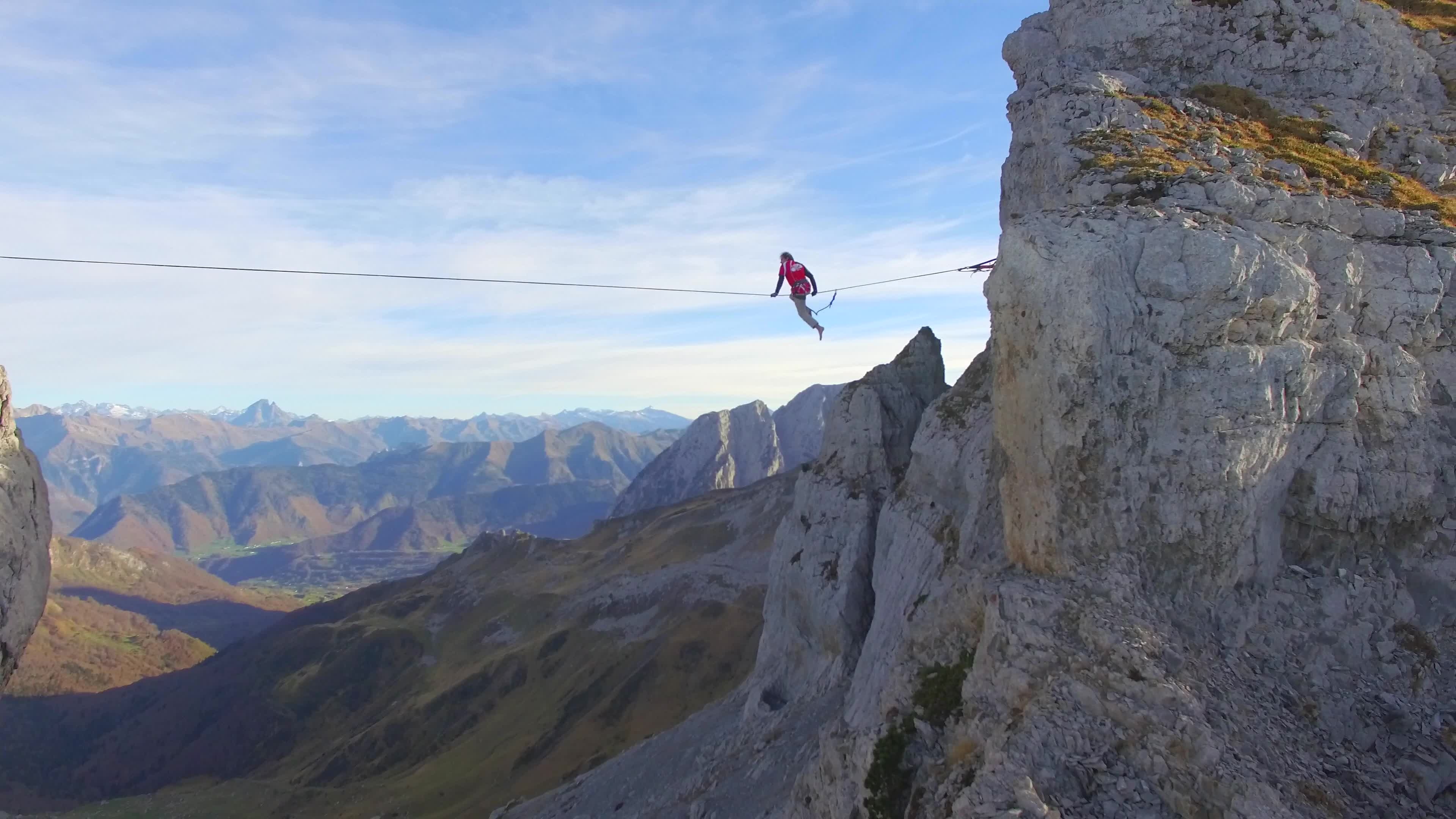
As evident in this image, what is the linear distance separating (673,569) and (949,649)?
104 meters

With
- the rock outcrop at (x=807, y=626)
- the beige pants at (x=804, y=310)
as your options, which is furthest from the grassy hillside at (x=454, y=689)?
the beige pants at (x=804, y=310)

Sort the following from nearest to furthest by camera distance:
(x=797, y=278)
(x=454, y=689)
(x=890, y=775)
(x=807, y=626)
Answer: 1. (x=890, y=775)
2. (x=797, y=278)
3. (x=807, y=626)
4. (x=454, y=689)

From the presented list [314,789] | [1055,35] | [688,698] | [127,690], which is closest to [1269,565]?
[1055,35]

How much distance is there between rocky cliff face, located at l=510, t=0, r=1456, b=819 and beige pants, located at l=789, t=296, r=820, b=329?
11160 millimetres

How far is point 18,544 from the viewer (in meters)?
25.5

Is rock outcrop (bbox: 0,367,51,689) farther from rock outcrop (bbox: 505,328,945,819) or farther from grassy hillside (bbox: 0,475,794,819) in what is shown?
Answer: grassy hillside (bbox: 0,475,794,819)

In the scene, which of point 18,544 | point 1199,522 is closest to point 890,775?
point 1199,522

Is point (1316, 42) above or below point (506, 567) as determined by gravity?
above

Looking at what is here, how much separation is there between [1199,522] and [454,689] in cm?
10978

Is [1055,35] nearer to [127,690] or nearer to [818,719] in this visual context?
[818,719]

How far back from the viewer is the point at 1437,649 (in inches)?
807

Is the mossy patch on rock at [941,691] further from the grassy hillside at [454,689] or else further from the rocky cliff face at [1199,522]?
the grassy hillside at [454,689]

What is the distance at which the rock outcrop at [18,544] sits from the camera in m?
25.2

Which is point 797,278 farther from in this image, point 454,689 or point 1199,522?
point 454,689
